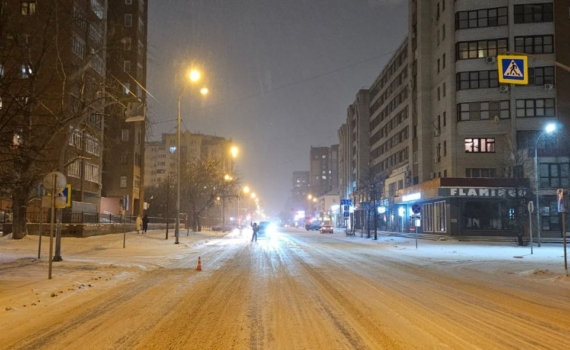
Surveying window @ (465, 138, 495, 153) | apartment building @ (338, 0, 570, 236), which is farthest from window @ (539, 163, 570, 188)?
window @ (465, 138, 495, 153)

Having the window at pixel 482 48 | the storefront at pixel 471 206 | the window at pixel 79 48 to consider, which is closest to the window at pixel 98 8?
the window at pixel 79 48

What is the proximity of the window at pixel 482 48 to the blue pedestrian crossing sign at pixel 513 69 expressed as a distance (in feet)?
133

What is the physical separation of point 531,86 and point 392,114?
1094 inches

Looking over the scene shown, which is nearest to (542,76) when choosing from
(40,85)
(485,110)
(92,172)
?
(485,110)

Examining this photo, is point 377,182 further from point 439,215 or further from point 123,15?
point 123,15

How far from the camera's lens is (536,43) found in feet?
173

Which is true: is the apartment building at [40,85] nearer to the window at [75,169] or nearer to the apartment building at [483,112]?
the window at [75,169]

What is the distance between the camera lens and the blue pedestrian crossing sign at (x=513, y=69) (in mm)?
15453

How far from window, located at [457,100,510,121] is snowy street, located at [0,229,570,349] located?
3633 cm

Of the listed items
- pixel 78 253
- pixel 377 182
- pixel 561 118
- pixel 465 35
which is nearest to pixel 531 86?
pixel 561 118

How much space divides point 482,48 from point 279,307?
4998 centimetres

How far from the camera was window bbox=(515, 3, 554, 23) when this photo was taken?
52.7m

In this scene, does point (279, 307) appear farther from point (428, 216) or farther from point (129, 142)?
point (129, 142)

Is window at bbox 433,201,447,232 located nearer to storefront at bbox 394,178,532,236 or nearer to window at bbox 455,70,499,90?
storefront at bbox 394,178,532,236
